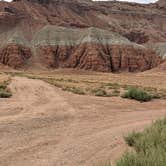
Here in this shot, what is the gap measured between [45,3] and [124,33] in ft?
96.3

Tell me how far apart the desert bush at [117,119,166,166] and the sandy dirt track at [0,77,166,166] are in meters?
0.55

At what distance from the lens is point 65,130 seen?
12.9m

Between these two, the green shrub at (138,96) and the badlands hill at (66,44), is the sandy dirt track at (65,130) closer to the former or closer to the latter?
the green shrub at (138,96)

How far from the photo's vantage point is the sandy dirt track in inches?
376

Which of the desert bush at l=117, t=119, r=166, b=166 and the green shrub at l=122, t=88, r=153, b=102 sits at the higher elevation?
the desert bush at l=117, t=119, r=166, b=166

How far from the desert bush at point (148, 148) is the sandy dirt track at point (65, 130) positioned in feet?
1.80

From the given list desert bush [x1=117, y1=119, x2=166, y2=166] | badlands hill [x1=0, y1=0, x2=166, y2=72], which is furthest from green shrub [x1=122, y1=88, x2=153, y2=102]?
badlands hill [x1=0, y1=0, x2=166, y2=72]

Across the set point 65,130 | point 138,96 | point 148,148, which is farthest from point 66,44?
point 148,148

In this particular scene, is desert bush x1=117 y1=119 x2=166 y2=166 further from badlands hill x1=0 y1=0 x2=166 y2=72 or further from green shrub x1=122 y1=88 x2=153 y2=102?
badlands hill x1=0 y1=0 x2=166 y2=72

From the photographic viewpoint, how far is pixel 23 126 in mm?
13258

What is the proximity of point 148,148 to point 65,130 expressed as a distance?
438 centimetres

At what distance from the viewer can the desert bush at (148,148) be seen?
7117mm

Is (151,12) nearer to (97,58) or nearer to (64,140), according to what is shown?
(97,58)

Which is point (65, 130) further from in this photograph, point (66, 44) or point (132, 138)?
point (66, 44)
